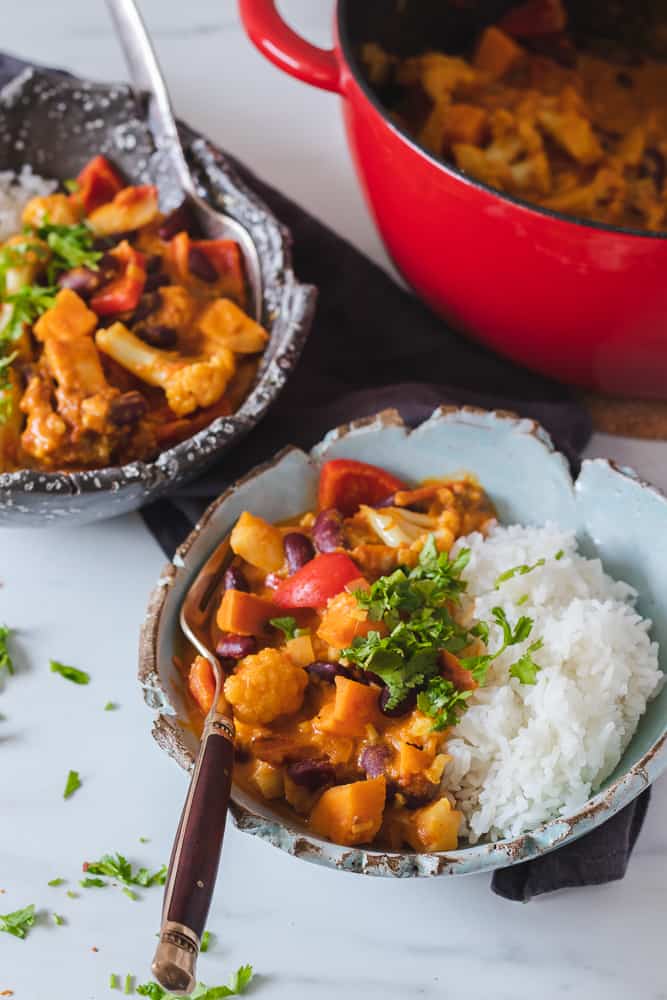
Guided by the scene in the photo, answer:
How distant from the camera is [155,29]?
144 inches

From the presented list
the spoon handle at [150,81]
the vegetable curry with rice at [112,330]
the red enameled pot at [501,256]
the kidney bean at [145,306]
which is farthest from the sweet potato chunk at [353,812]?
the spoon handle at [150,81]

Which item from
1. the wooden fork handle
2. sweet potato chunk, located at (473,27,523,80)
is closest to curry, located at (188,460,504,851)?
the wooden fork handle

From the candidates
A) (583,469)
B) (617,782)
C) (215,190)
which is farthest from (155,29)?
(617,782)

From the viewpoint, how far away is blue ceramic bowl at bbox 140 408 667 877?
2.04m

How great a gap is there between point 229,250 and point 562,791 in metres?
1.47

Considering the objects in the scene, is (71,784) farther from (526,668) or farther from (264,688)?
(526,668)

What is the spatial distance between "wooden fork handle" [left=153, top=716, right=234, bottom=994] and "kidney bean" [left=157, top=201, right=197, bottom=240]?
4.31 feet

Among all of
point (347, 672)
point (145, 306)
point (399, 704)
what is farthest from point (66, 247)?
point (399, 704)

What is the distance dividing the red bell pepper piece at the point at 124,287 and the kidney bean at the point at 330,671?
98cm

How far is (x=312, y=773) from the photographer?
6.85ft

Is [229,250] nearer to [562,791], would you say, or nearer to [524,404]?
[524,404]

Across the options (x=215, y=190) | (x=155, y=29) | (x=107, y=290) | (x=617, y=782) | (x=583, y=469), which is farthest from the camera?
(x=155, y=29)

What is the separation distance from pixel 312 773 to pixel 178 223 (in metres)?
1.42

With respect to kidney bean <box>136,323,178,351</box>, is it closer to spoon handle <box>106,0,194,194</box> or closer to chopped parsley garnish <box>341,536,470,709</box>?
spoon handle <box>106,0,194,194</box>
